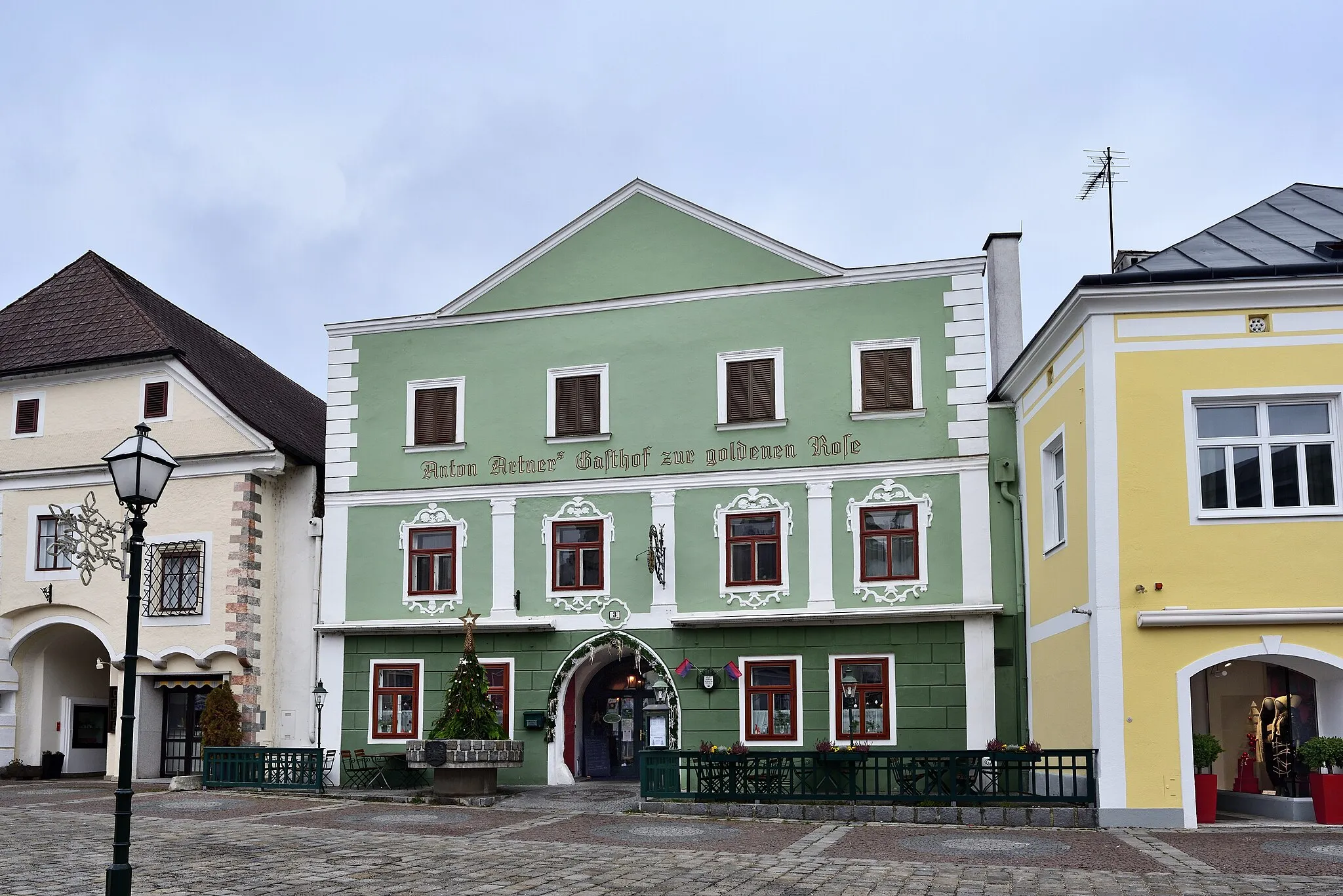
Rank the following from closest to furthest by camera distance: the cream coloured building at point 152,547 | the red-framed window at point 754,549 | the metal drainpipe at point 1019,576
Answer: the metal drainpipe at point 1019,576, the red-framed window at point 754,549, the cream coloured building at point 152,547

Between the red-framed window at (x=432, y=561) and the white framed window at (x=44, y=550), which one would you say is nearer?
the red-framed window at (x=432, y=561)

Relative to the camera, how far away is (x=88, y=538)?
26.5 meters

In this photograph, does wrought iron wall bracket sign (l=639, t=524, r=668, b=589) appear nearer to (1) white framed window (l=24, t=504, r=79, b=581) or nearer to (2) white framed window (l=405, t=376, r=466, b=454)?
(2) white framed window (l=405, t=376, r=466, b=454)

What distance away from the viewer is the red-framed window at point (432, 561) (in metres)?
24.8

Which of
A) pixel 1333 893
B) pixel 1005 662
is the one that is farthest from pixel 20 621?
pixel 1333 893

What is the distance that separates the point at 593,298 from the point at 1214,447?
11.5 metres

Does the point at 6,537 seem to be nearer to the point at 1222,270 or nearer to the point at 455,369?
the point at 455,369

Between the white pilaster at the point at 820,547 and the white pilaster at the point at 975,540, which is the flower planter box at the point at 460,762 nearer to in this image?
the white pilaster at the point at 820,547

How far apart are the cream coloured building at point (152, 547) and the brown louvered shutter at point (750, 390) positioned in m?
8.46

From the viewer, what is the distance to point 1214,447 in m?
17.1

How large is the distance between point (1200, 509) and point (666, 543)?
9.47m

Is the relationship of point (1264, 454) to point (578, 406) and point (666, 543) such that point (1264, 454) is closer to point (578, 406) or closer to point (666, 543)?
point (666, 543)

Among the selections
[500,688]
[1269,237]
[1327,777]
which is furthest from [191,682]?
[1269,237]

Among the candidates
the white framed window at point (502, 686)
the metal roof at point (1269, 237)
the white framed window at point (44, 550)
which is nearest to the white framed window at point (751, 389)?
the white framed window at point (502, 686)
